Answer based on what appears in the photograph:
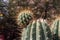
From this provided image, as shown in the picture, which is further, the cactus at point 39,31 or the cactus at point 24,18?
the cactus at point 24,18

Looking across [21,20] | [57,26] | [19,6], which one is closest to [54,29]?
[57,26]

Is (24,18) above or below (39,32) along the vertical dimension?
above

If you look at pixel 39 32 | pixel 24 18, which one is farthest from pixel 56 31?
pixel 24 18

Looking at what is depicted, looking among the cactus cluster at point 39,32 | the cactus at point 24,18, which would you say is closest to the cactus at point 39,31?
the cactus cluster at point 39,32

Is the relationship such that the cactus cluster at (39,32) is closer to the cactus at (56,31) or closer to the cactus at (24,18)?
the cactus at (56,31)

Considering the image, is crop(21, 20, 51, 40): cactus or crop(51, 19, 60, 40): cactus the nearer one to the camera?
crop(21, 20, 51, 40): cactus

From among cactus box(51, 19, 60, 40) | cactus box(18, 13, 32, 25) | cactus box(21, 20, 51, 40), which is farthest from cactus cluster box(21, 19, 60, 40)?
cactus box(18, 13, 32, 25)

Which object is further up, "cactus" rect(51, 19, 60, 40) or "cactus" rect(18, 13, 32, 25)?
"cactus" rect(18, 13, 32, 25)

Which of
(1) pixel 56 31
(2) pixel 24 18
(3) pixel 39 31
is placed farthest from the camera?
(2) pixel 24 18

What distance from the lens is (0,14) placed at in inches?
145

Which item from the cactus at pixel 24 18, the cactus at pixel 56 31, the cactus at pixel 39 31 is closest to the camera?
the cactus at pixel 39 31

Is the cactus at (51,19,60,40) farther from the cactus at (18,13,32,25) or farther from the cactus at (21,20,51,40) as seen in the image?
the cactus at (18,13,32,25)

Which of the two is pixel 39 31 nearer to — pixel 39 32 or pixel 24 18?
pixel 39 32

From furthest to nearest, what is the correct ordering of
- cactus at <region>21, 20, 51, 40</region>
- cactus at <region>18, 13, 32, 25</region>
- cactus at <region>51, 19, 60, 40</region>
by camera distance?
cactus at <region>18, 13, 32, 25</region> → cactus at <region>51, 19, 60, 40</region> → cactus at <region>21, 20, 51, 40</region>
